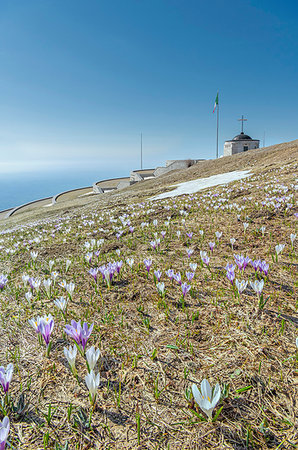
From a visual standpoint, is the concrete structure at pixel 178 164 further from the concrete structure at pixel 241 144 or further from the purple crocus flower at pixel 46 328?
the purple crocus flower at pixel 46 328

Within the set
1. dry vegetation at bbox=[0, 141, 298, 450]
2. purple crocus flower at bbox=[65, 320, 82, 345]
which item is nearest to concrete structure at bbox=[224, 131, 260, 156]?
dry vegetation at bbox=[0, 141, 298, 450]

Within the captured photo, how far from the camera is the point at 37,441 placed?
1.44 m

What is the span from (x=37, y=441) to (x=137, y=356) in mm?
866

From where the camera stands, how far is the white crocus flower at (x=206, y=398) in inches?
53.4

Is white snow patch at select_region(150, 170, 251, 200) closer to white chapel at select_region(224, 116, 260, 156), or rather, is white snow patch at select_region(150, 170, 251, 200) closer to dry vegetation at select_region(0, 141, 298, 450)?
dry vegetation at select_region(0, 141, 298, 450)

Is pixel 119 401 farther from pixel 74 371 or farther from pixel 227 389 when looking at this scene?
pixel 227 389

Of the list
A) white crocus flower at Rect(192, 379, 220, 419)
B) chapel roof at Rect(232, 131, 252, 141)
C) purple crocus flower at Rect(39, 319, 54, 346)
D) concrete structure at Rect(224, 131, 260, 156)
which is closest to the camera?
white crocus flower at Rect(192, 379, 220, 419)

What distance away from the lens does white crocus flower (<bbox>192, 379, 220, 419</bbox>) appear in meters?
1.36

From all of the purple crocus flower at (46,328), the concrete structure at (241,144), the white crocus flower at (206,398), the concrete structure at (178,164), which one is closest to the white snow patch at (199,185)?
the purple crocus flower at (46,328)

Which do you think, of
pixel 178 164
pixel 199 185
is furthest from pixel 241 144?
pixel 199 185

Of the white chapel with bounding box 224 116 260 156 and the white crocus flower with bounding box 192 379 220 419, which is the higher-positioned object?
the white chapel with bounding box 224 116 260 156

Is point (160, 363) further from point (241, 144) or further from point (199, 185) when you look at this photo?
point (241, 144)

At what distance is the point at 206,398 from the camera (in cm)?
143

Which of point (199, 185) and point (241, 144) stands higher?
point (241, 144)
